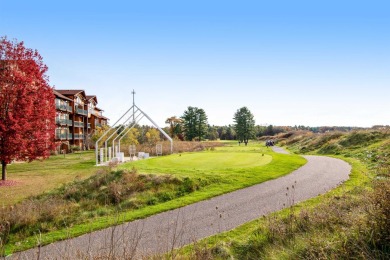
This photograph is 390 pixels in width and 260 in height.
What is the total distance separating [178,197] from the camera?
12.8 m

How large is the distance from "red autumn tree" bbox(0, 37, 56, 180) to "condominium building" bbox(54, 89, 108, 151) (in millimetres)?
24852

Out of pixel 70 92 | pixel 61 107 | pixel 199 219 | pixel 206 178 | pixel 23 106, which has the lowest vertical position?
pixel 199 219

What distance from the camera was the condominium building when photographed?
1818 inches

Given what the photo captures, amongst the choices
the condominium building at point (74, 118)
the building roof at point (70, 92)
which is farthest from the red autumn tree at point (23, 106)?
the building roof at point (70, 92)

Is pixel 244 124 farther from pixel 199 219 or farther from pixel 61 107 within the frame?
pixel 199 219

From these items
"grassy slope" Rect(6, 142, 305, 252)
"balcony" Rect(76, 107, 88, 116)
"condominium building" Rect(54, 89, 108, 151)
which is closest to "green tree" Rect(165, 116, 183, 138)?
"condominium building" Rect(54, 89, 108, 151)

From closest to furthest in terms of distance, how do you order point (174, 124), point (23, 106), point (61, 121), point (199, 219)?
point (199, 219)
point (23, 106)
point (61, 121)
point (174, 124)

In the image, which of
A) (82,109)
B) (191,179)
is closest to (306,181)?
(191,179)

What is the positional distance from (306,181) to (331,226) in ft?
30.0

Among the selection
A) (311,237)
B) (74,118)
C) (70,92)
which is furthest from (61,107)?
(311,237)

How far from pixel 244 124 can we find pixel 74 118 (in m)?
34.7

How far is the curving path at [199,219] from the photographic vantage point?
7230 mm

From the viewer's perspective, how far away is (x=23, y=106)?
18422 mm

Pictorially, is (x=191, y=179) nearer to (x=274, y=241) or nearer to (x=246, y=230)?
(x=246, y=230)
